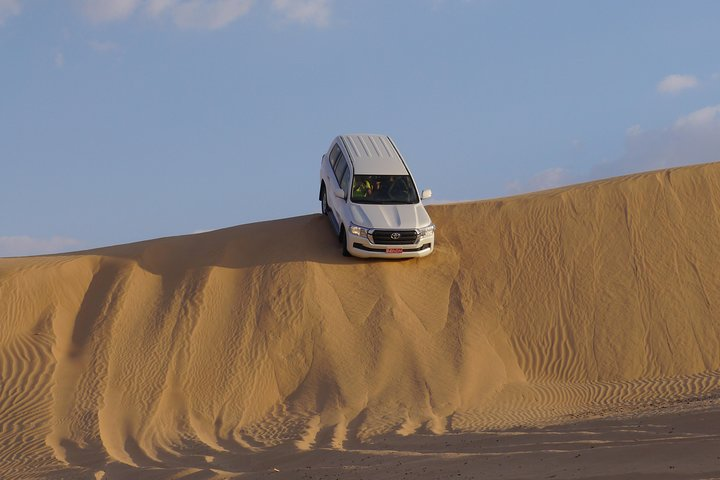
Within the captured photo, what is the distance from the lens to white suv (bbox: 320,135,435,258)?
61.7 ft

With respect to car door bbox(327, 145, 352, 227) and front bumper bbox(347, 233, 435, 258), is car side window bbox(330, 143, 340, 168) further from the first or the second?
front bumper bbox(347, 233, 435, 258)

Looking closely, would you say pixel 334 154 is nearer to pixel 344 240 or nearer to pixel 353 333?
pixel 344 240

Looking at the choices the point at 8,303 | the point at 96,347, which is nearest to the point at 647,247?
the point at 96,347

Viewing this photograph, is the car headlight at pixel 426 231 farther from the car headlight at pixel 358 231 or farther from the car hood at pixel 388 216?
the car headlight at pixel 358 231

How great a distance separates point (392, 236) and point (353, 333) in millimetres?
2063

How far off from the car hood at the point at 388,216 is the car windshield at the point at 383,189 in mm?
221

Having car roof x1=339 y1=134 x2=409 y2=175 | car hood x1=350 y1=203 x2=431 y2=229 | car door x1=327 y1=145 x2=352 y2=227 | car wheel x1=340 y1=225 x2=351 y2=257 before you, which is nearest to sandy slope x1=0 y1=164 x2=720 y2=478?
car wheel x1=340 y1=225 x2=351 y2=257

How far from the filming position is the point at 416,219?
19.0m

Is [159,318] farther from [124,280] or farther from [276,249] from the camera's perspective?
[276,249]

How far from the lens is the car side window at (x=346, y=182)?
63.9 feet

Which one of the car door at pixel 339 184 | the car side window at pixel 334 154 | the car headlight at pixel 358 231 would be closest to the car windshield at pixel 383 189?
the car door at pixel 339 184

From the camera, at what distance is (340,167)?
66.9 ft

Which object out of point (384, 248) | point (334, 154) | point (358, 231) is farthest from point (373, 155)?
point (384, 248)

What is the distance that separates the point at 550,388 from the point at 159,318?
25.2ft
